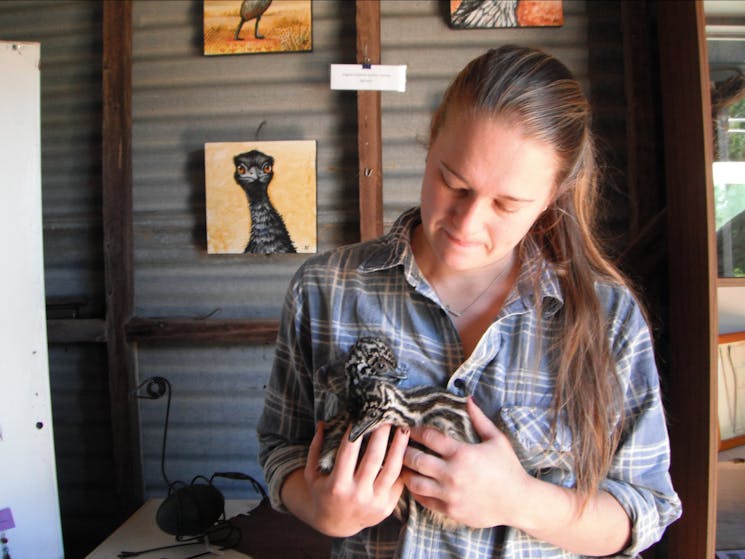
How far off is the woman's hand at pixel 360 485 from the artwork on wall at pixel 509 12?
7.47ft

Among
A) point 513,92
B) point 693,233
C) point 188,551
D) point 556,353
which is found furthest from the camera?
point 188,551

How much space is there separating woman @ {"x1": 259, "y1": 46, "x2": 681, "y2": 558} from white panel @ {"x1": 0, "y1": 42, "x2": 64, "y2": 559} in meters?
1.43

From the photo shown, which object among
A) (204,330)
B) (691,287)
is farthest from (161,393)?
(691,287)

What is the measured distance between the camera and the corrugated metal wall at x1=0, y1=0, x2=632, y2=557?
99.3 inches

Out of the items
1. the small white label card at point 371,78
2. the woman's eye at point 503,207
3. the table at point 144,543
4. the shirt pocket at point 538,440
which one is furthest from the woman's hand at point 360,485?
the small white label card at point 371,78

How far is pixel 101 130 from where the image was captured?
2.70 m

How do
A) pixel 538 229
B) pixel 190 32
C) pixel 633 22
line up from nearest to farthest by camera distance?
pixel 538 229, pixel 633 22, pixel 190 32

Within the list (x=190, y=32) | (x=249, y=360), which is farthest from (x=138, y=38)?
(x=249, y=360)

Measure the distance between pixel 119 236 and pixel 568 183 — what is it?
233cm

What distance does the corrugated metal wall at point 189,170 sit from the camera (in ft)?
8.28

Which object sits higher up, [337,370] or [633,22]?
[633,22]

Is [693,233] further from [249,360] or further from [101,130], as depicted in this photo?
[101,130]

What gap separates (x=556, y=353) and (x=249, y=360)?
1.90 meters

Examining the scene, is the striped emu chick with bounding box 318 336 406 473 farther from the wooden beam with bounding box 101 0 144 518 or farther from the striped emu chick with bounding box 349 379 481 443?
the wooden beam with bounding box 101 0 144 518
